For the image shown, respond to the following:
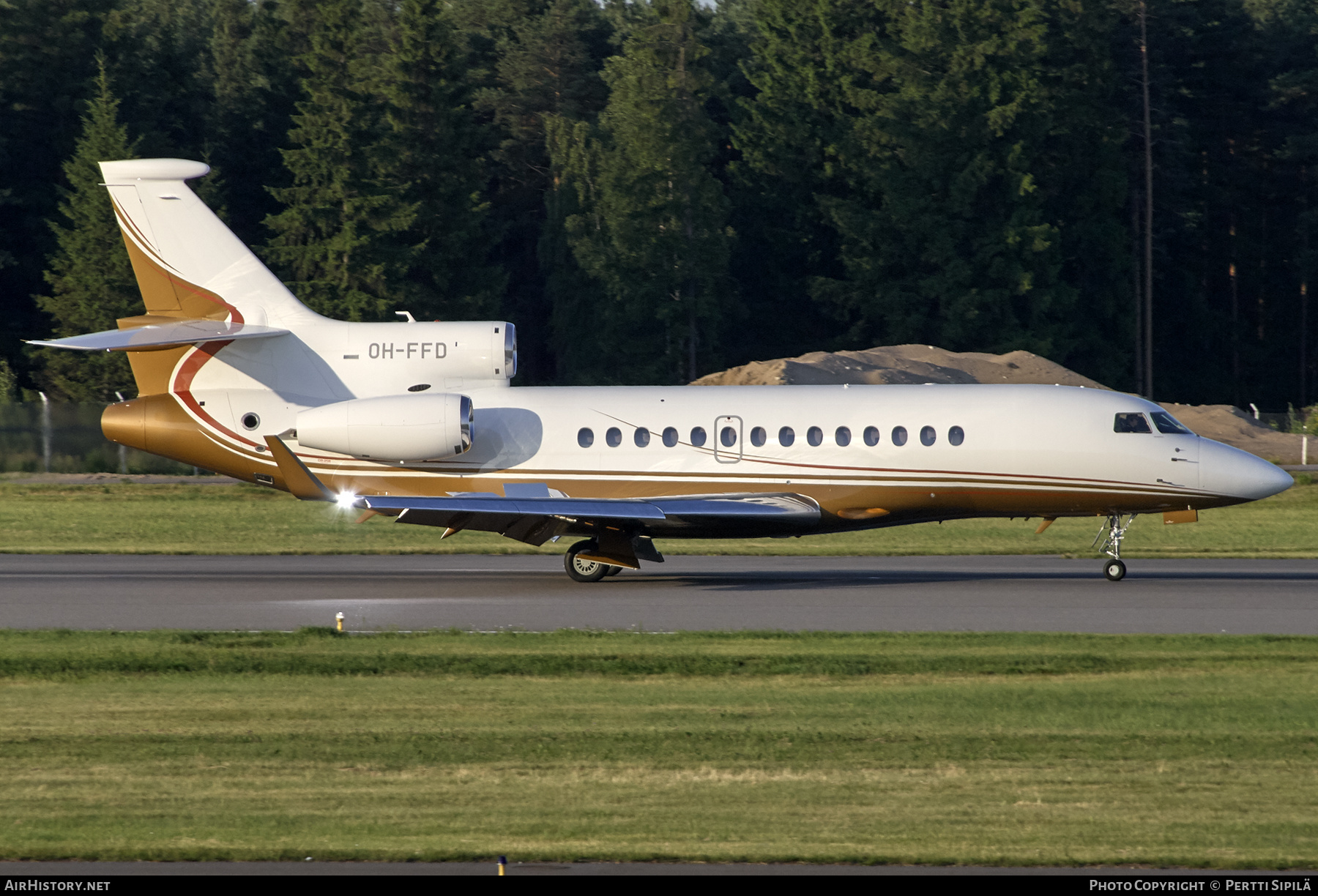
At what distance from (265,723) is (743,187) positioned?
6968cm

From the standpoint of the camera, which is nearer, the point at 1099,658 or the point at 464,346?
the point at 1099,658

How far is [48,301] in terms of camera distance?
65.9 metres

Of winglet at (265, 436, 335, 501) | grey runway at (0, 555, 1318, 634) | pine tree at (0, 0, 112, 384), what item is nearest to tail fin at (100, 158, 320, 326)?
winglet at (265, 436, 335, 501)

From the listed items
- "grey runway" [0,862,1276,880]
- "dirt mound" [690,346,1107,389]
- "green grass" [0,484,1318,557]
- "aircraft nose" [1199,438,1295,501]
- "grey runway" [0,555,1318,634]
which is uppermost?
"dirt mound" [690,346,1107,389]

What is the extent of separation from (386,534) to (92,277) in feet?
121

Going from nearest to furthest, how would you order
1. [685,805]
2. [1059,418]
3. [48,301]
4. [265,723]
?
[685,805]
[265,723]
[1059,418]
[48,301]

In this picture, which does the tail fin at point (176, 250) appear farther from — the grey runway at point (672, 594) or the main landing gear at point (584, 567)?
the main landing gear at point (584, 567)

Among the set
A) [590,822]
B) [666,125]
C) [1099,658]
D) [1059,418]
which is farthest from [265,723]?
[666,125]

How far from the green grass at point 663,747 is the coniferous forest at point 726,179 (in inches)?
1970

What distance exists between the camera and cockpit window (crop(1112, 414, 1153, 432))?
23000 mm

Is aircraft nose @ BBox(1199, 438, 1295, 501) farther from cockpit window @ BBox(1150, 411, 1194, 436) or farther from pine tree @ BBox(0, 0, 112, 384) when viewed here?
pine tree @ BBox(0, 0, 112, 384)

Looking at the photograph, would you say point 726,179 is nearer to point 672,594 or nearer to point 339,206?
point 339,206

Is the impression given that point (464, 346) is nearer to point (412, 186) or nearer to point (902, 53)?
point (412, 186)

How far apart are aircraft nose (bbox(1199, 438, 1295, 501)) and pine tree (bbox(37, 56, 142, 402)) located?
161ft
